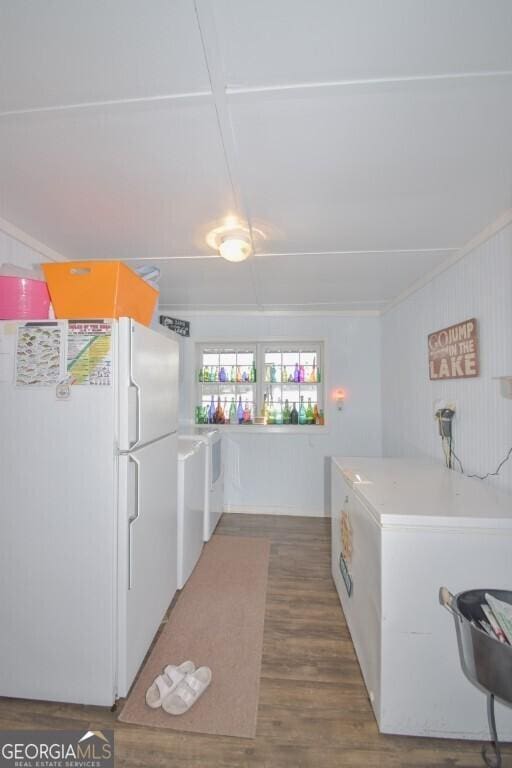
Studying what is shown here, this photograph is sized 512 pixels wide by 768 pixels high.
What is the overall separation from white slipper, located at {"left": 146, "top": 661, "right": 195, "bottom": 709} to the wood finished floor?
0.10 metres

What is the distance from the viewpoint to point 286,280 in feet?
8.53

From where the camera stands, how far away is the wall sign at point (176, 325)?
3.50 m

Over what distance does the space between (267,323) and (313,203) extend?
2139 mm

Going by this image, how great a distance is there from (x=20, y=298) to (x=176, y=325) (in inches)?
84.8

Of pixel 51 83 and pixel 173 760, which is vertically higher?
pixel 51 83

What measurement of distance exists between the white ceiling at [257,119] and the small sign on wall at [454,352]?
21.1 inches

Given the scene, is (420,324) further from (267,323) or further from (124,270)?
(124,270)

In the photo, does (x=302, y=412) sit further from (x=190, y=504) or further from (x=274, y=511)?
(x=190, y=504)

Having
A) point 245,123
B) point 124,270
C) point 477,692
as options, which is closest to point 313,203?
point 245,123

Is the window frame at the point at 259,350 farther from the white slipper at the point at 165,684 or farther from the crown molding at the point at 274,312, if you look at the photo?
the white slipper at the point at 165,684

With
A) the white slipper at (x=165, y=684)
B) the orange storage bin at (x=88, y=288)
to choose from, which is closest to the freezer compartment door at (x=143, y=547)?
the white slipper at (x=165, y=684)

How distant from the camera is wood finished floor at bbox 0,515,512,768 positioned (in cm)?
119

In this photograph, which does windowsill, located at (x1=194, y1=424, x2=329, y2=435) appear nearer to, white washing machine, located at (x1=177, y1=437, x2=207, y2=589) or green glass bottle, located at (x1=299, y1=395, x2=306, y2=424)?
green glass bottle, located at (x1=299, y1=395, x2=306, y2=424)

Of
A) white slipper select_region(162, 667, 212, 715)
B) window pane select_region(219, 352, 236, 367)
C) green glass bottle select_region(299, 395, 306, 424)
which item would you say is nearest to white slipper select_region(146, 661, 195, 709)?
white slipper select_region(162, 667, 212, 715)
